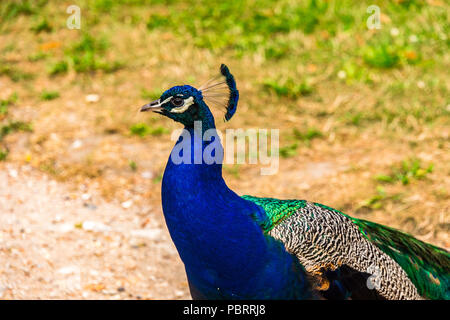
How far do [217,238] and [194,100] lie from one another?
47 cm

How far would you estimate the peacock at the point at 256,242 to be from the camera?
1.91m

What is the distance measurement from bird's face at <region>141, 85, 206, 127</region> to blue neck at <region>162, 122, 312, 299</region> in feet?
0.17

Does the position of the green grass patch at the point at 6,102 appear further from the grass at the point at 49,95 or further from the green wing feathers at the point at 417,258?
the green wing feathers at the point at 417,258

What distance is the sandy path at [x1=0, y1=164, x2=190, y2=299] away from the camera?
2.79m

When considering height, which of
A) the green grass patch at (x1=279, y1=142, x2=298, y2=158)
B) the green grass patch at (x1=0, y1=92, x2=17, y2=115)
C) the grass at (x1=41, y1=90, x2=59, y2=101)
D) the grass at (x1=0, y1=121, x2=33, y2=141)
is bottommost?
the green grass patch at (x1=279, y1=142, x2=298, y2=158)

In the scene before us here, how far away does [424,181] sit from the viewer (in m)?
3.53

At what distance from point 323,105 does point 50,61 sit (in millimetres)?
2402

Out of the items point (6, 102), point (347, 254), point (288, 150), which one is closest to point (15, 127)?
point (6, 102)

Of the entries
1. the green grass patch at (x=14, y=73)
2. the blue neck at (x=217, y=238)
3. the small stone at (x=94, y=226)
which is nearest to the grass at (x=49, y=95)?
the green grass patch at (x=14, y=73)

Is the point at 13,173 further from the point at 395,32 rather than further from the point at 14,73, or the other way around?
the point at 395,32

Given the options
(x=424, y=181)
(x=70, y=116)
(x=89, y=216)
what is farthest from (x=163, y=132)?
(x=424, y=181)

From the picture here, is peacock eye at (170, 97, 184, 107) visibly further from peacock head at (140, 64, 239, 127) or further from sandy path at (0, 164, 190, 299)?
sandy path at (0, 164, 190, 299)

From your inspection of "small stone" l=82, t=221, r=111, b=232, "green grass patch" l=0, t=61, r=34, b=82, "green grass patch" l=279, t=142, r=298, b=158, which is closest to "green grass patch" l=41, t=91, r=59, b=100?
"green grass patch" l=0, t=61, r=34, b=82

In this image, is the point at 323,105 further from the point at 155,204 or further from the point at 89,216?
the point at 89,216
